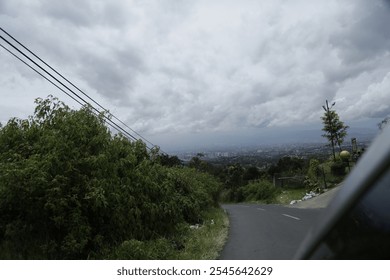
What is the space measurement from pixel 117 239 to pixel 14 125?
3.90 meters

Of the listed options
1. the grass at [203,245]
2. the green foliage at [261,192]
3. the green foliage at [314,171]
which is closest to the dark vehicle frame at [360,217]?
the grass at [203,245]

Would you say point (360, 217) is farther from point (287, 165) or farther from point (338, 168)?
point (287, 165)

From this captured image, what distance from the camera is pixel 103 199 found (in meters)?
8.51

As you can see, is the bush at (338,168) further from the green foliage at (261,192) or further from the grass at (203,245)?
the grass at (203,245)

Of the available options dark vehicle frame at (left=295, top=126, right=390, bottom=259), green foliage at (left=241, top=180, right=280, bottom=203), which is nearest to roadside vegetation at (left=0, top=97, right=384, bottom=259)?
dark vehicle frame at (left=295, top=126, right=390, bottom=259)

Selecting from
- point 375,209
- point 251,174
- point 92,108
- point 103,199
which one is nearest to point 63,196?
point 103,199

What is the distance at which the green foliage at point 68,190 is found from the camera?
7.73 metres

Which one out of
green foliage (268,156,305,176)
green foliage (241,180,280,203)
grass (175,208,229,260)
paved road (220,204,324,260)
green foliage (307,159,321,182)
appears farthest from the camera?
green foliage (268,156,305,176)

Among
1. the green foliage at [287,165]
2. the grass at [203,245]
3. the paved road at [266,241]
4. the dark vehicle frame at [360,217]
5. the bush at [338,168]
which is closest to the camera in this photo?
the dark vehicle frame at [360,217]

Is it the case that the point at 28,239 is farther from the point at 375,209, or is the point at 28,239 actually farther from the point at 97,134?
the point at 375,209

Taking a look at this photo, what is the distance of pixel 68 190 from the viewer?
27.9 feet

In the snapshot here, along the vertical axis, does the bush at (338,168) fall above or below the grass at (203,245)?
above

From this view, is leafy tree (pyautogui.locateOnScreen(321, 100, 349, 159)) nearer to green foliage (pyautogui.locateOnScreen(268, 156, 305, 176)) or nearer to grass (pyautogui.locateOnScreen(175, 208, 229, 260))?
green foliage (pyautogui.locateOnScreen(268, 156, 305, 176))

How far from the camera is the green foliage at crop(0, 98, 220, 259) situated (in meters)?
7.73
